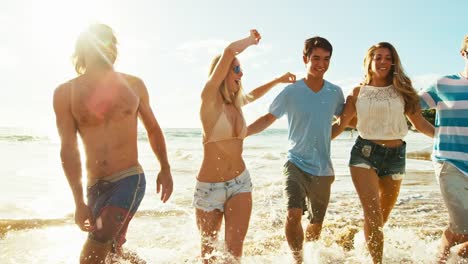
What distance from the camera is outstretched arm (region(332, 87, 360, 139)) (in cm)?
562

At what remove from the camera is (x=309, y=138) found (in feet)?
17.7

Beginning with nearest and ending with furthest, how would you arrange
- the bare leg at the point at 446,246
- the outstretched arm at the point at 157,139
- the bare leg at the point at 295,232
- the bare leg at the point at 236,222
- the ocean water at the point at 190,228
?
the outstretched arm at the point at 157,139 < the bare leg at the point at 236,222 < the bare leg at the point at 446,246 < the bare leg at the point at 295,232 < the ocean water at the point at 190,228

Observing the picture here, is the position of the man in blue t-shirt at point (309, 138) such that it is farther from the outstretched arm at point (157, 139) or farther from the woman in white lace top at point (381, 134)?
the outstretched arm at point (157, 139)

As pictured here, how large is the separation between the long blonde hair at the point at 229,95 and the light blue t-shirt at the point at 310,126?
0.95 metres

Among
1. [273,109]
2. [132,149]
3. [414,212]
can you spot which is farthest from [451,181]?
[414,212]

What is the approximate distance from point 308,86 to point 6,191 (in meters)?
8.68

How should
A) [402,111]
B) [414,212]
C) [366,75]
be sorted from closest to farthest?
[402,111] < [366,75] < [414,212]

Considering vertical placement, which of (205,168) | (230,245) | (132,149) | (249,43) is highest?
(249,43)

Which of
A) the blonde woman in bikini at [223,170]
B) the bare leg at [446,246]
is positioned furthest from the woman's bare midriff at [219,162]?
the bare leg at [446,246]

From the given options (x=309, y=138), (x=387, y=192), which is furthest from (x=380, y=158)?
(x=309, y=138)

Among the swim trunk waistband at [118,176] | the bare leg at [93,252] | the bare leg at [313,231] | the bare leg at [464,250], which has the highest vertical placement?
the swim trunk waistband at [118,176]

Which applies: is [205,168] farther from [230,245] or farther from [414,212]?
[414,212]

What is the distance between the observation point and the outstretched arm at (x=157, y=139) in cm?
427

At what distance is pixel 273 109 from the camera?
568 centimetres
